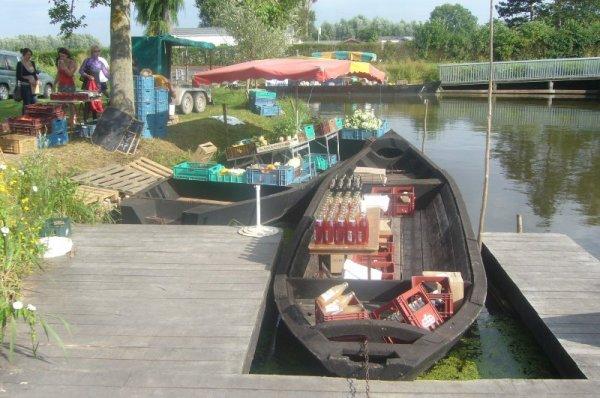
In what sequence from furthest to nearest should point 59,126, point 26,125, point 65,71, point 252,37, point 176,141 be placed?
point 252,37 < point 176,141 < point 65,71 < point 59,126 < point 26,125

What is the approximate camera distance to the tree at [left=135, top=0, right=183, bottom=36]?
24562 millimetres

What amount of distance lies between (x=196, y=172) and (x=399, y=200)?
3186 millimetres

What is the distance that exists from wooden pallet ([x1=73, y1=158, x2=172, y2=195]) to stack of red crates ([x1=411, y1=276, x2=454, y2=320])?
5483 mm

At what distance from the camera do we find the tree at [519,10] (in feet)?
193

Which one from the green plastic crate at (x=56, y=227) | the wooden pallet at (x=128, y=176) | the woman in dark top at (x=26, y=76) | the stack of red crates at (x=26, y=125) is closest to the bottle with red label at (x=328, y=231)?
the green plastic crate at (x=56, y=227)

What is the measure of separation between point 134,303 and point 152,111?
29.8ft

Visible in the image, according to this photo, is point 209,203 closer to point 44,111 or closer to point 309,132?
point 44,111

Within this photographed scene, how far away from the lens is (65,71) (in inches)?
547

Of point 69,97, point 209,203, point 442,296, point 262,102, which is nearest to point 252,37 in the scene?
point 262,102

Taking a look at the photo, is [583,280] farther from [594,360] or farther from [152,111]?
[152,111]

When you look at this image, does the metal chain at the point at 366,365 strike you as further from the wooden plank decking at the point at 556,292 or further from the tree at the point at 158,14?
the tree at the point at 158,14

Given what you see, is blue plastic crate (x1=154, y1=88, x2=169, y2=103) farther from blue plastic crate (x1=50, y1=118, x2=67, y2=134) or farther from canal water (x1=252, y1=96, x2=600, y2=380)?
canal water (x1=252, y1=96, x2=600, y2=380)

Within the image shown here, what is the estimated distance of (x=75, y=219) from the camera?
789 centimetres

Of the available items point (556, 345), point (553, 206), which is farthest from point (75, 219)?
point (553, 206)
